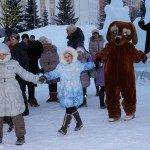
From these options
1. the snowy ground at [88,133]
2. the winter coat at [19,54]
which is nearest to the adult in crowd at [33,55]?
the snowy ground at [88,133]

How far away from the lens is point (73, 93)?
19.3ft

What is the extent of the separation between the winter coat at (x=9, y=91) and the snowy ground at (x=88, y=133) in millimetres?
505

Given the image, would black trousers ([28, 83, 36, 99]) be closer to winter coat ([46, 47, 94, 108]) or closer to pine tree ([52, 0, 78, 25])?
winter coat ([46, 47, 94, 108])

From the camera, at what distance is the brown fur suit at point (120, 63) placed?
6570mm

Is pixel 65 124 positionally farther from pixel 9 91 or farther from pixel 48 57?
pixel 48 57

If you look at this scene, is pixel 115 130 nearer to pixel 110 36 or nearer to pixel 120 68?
pixel 120 68

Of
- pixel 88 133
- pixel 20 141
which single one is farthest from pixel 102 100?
pixel 20 141

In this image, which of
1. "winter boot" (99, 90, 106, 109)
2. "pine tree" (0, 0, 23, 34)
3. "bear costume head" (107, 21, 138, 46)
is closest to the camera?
"bear costume head" (107, 21, 138, 46)

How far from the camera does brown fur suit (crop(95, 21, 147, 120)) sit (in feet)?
21.6

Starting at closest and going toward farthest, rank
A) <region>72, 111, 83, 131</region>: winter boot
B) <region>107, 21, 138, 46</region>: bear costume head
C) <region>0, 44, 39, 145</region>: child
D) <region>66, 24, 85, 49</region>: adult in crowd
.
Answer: <region>0, 44, 39, 145</region>: child
<region>72, 111, 83, 131</region>: winter boot
<region>107, 21, 138, 46</region>: bear costume head
<region>66, 24, 85, 49</region>: adult in crowd

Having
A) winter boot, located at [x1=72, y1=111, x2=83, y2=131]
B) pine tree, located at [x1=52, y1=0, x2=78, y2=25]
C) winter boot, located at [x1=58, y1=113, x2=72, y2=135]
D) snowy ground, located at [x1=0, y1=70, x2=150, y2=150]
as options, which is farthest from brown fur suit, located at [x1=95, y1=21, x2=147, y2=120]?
pine tree, located at [x1=52, y1=0, x2=78, y2=25]

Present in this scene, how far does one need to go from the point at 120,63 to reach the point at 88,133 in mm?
1367

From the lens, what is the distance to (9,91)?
535cm

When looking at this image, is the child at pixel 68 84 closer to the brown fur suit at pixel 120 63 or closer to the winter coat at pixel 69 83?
the winter coat at pixel 69 83
